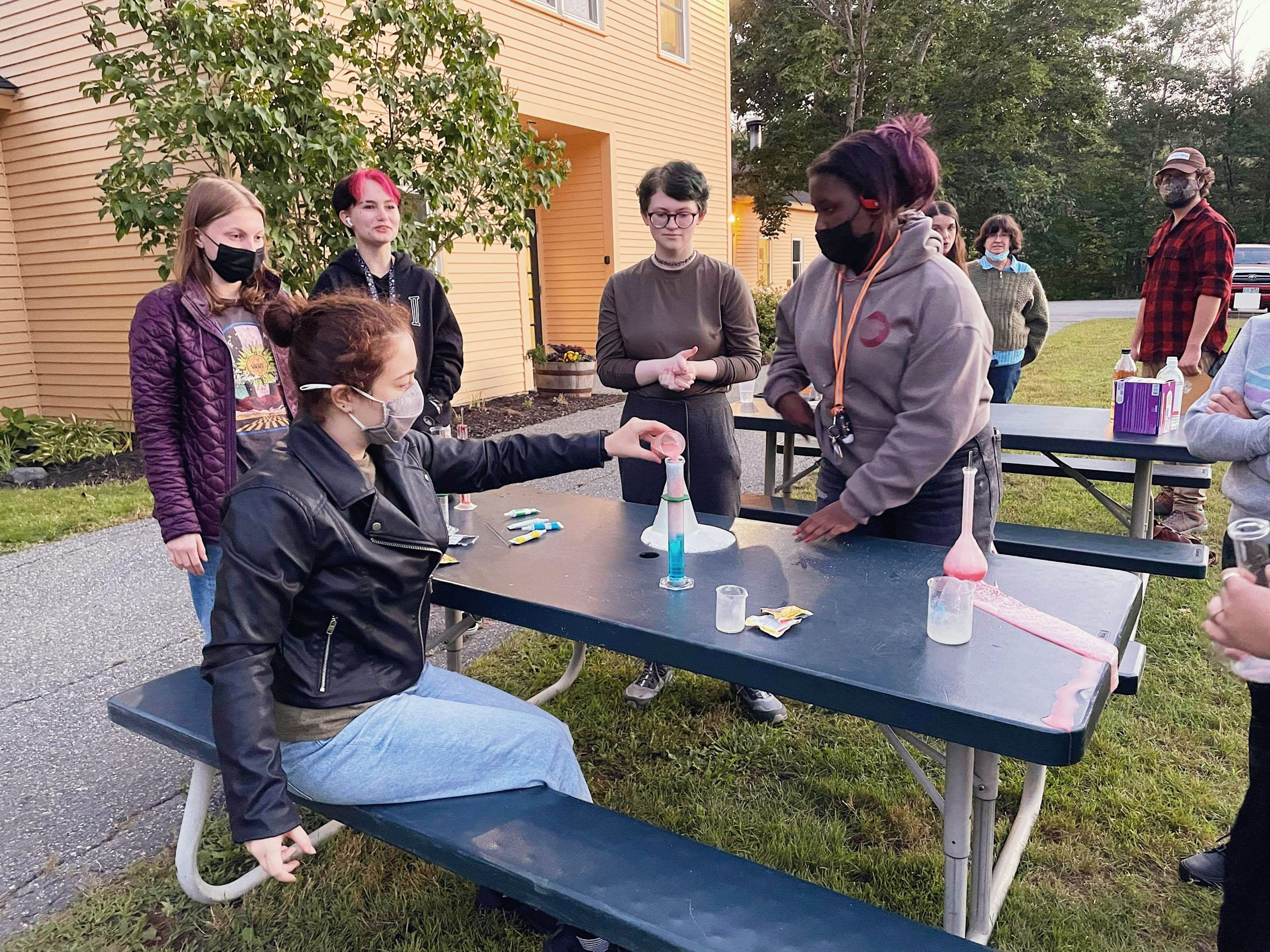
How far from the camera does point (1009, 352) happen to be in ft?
20.7

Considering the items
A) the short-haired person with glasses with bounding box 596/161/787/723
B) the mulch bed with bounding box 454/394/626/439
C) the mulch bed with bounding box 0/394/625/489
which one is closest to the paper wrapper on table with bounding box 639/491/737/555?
the short-haired person with glasses with bounding box 596/161/787/723

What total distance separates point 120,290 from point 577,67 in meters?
6.46

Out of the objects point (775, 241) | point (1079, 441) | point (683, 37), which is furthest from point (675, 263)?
point (775, 241)

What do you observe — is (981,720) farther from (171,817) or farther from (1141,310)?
(1141,310)

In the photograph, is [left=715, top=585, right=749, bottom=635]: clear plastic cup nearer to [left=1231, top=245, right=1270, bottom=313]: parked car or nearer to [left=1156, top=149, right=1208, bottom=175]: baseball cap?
[left=1156, top=149, right=1208, bottom=175]: baseball cap

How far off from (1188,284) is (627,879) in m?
5.50

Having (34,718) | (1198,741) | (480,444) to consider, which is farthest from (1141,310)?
(34,718)

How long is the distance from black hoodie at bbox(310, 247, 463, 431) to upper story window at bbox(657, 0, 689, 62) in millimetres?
11181

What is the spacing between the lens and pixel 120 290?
823 centimetres

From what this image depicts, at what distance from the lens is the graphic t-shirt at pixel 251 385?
112 inches

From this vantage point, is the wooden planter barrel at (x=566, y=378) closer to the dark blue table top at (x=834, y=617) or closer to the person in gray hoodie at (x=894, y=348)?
the dark blue table top at (x=834, y=617)

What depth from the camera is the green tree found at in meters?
5.70

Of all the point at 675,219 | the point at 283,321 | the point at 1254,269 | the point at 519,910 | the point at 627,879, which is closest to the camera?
the point at 627,879

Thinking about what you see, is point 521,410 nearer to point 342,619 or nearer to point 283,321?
point 283,321
